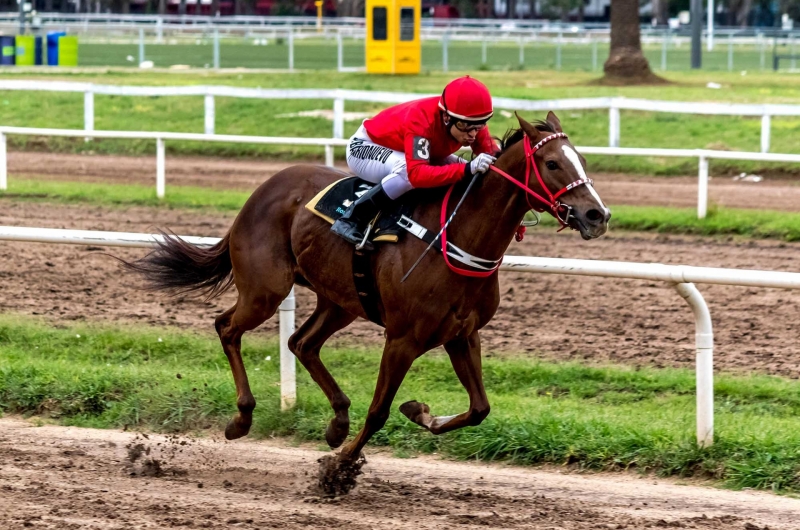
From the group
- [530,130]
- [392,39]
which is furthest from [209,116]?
[530,130]

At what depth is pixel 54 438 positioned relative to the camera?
5.97 meters

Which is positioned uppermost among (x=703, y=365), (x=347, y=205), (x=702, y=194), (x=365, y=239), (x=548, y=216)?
(x=347, y=205)

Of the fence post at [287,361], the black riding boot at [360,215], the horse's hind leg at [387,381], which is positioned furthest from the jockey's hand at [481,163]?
the fence post at [287,361]

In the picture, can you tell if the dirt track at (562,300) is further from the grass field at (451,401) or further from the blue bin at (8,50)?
the blue bin at (8,50)

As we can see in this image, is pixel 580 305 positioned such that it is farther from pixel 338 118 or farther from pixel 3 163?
pixel 338 118

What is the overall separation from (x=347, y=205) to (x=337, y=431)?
105cm

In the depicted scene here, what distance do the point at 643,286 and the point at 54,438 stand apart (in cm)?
495

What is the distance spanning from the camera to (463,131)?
5086mm

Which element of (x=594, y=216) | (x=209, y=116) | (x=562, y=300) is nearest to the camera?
(x=594, y=216)

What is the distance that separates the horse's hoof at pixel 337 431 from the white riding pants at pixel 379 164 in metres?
1.08

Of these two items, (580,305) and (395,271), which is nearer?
(395,271)

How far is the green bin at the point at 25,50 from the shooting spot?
2942cm

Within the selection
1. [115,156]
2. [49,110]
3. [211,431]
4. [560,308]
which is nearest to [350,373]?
[211,431]

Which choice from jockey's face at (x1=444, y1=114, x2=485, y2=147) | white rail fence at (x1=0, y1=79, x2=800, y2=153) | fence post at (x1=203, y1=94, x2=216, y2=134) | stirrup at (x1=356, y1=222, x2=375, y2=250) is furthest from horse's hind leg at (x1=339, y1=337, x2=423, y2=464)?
Result: fence post at (x1=203, y1=94, x2=216, y2=134)
